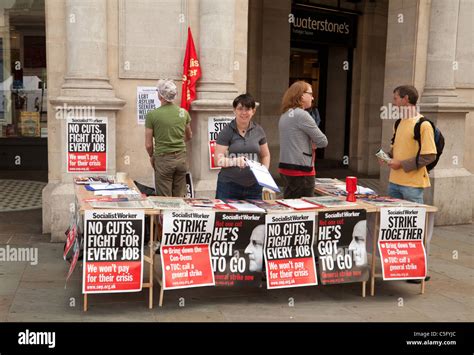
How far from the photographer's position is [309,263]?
5.53 m

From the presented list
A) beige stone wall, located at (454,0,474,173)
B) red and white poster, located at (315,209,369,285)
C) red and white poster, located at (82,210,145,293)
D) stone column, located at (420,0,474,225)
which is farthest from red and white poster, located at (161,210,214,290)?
beige stone wall, located at (454,0,474,173)

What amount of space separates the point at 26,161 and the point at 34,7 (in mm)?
3584

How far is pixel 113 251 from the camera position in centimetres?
505

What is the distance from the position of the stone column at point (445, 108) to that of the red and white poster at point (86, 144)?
499 cm

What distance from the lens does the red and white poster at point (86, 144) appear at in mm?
7363

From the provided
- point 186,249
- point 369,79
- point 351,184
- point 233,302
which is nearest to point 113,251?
point 186,249

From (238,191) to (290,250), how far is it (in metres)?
0.87

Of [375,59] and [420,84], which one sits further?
[375,59]

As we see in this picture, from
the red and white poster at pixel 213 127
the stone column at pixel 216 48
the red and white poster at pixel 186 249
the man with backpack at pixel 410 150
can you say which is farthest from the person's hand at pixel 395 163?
the stone column at pixel 216 48

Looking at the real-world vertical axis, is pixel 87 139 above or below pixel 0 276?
above

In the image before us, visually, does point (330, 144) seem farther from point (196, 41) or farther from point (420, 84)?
point (196, 41)
